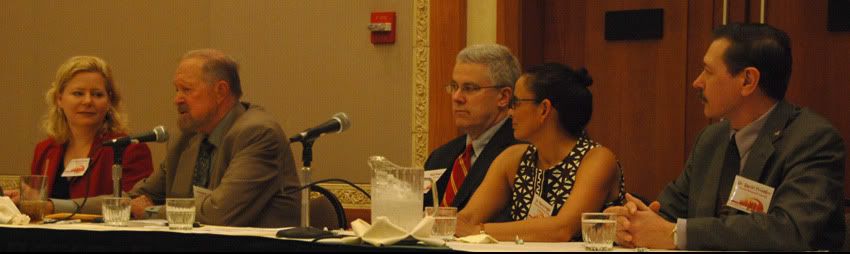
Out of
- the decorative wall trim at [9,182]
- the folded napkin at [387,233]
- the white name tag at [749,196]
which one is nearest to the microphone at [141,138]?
the folded napkin at [387,233]

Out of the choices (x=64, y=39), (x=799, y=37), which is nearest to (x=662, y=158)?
(x=799, y=37)

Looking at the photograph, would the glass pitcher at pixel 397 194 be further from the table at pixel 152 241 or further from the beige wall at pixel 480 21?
the beige wall at pixel 480 21

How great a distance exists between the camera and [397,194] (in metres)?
3.02

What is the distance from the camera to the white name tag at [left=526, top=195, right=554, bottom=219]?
3525 millimetres

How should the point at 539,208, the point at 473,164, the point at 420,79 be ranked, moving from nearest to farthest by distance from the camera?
1. the point at 539,208
2. the point at 473,164
3. the point at 420,79

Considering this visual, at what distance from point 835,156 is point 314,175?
3.20 m

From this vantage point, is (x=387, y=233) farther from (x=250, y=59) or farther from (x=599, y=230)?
(x=250, y=59)

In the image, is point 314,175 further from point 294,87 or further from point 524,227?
point 524,227

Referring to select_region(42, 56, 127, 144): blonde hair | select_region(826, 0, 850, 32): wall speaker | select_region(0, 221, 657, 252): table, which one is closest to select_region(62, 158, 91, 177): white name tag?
select_region(42, 56, 127, 144): blonde hair

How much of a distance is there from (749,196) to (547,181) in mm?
768

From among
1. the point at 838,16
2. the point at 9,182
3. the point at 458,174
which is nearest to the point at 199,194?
the point at 458,174

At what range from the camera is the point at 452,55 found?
5.38 m

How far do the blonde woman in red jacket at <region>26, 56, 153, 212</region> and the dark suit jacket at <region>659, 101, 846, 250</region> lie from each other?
101 inches

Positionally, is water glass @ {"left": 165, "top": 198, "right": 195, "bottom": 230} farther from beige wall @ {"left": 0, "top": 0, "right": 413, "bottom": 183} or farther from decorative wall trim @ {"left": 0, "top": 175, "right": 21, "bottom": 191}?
decorative wall trim @ {"left": 0, "top": 175, "right": 21, "bottom": 191}
